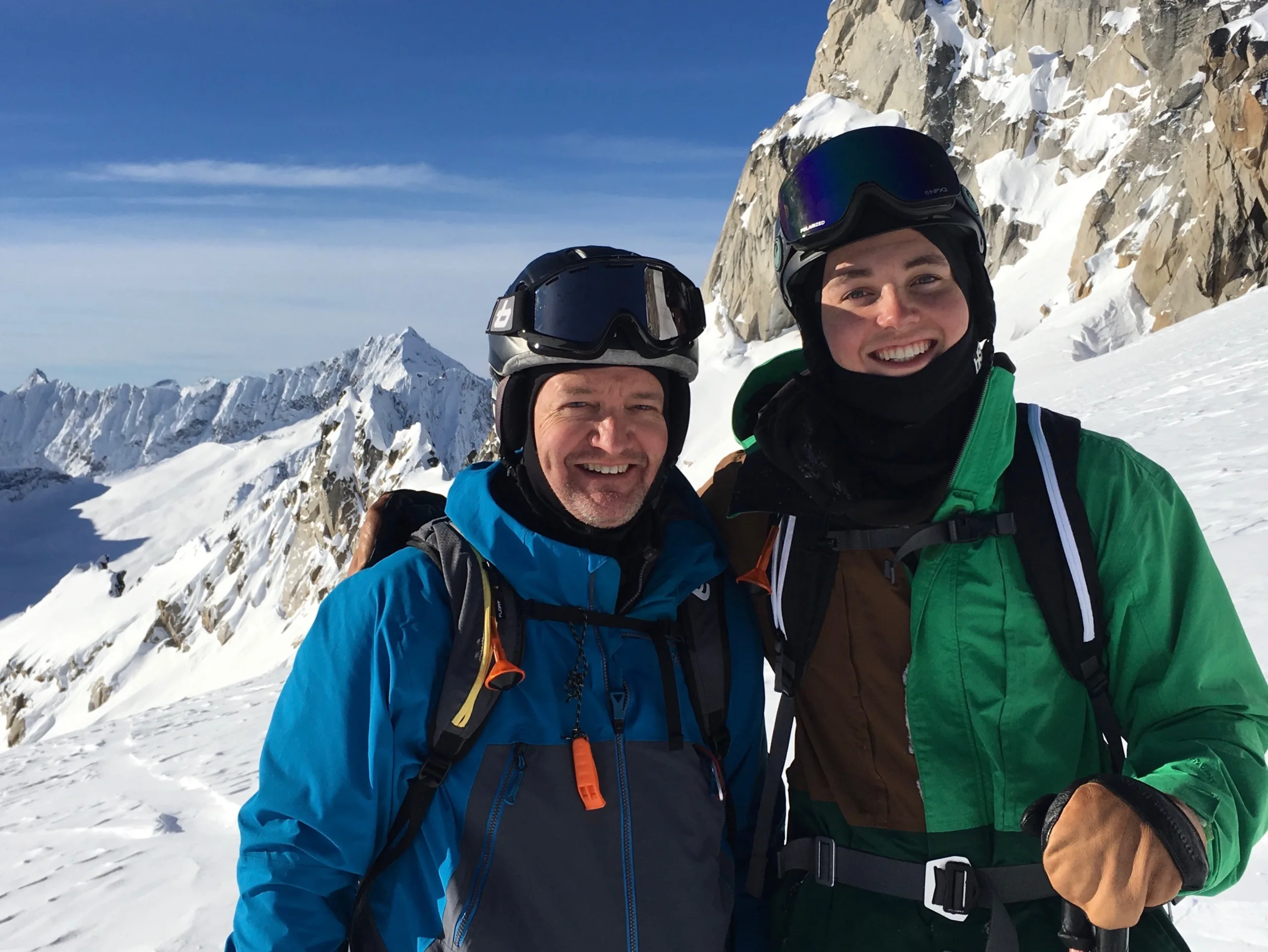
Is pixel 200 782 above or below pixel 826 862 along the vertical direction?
below

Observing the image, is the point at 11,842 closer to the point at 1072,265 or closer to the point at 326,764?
the point at 326,764

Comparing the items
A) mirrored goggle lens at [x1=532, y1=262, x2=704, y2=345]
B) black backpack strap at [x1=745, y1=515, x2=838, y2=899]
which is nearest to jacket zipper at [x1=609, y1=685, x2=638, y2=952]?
black backpack strap at [x1=745, y1=515, x2=838, y2=899]

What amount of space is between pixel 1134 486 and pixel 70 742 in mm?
15345

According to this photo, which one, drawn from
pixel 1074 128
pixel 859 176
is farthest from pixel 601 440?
pixel 1074 128

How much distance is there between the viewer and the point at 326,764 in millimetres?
2271

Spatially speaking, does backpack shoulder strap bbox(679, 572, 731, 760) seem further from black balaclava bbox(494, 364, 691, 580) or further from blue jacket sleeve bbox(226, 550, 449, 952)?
blue jacket sleeve bbox(226, 550, 449, 952)

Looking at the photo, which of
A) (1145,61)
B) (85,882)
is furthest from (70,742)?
(1145,61)

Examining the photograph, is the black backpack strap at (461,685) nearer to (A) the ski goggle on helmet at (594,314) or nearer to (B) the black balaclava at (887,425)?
(A) the ski goggle on helmet at (594,314)

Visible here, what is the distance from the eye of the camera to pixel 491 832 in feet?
7.50

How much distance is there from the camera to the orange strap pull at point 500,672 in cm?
230

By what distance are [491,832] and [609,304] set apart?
5.46 ft

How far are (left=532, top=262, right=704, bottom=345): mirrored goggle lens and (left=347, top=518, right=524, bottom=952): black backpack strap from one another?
0.87 m

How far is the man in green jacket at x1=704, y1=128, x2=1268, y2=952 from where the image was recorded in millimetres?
1855

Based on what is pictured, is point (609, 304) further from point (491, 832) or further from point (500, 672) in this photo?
point (491, 832)
